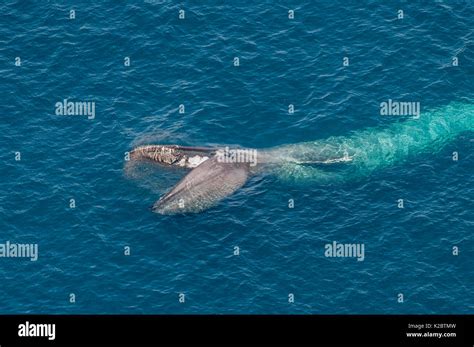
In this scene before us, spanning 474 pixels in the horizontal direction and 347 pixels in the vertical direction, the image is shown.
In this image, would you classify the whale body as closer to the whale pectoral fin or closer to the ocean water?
the whale pectoral fin

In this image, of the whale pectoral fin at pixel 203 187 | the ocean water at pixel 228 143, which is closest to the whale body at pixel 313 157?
the whale pectoral fin at pixel 203 187

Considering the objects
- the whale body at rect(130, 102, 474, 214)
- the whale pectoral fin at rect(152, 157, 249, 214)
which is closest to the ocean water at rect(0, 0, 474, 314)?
the whale pectoral fin at rect(152, 157, 249, 214)

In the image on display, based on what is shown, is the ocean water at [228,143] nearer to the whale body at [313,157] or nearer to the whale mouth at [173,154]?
the whale body at [313,157]

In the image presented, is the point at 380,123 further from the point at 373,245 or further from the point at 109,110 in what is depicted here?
the point at 109,110

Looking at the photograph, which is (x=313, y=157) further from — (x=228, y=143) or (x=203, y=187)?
(x=203, y=187)

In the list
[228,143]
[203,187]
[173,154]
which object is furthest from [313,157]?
[173,154]

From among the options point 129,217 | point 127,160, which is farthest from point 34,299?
point 127,160
